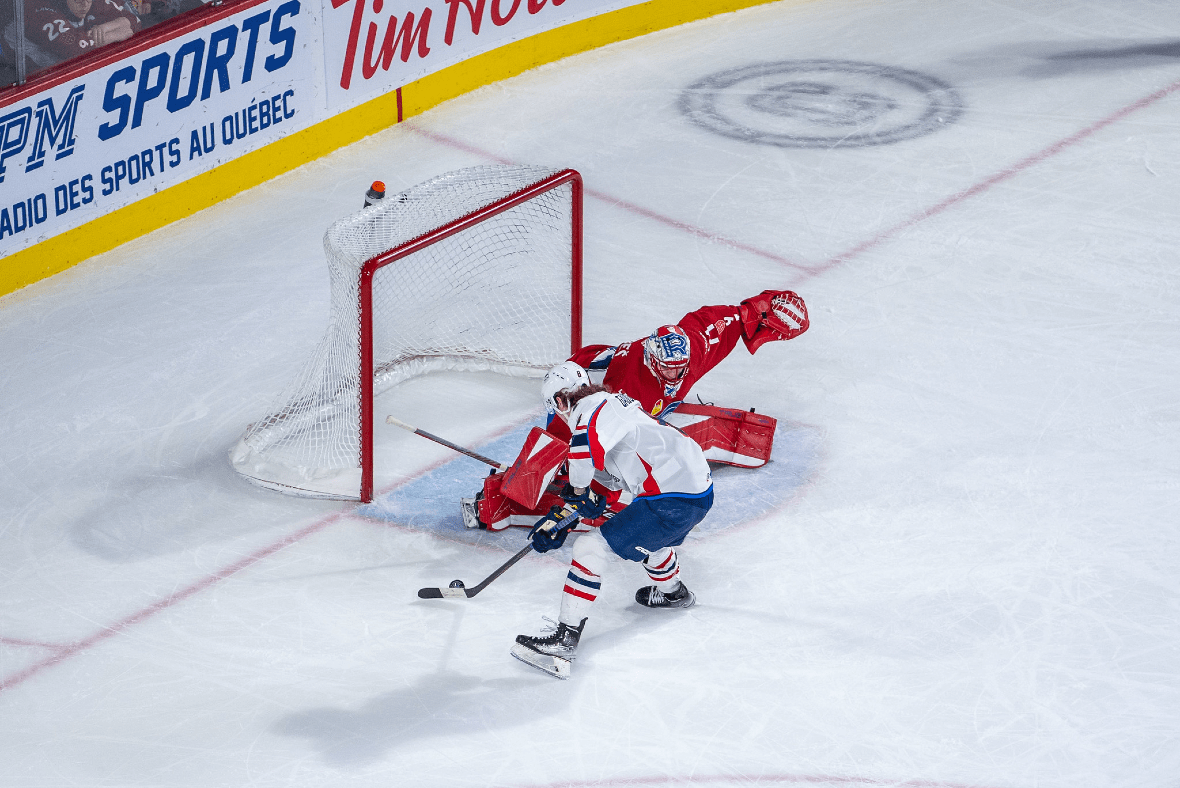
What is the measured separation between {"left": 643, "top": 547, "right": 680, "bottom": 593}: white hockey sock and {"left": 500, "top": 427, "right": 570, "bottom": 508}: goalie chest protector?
1.44 feet

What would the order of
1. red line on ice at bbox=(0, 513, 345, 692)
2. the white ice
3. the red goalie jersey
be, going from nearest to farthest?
the white ice < red line on ice at bbox=(0, 513, 345, 692) < the red goalie jersey

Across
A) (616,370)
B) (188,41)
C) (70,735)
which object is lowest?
(70,735)

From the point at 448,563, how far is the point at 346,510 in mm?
461

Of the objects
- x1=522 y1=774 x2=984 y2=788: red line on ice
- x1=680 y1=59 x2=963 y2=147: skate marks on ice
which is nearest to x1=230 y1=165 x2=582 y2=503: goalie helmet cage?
x1=522 y1=774 x2=984 y2=788: red line on ice

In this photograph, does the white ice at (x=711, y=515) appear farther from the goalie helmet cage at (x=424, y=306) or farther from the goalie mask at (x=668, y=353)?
the goalie mask at (x=668, y=353)

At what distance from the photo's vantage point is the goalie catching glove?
5.15m

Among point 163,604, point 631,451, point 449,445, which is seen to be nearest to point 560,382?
point 631,451

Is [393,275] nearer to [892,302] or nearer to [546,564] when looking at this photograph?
[546,564]

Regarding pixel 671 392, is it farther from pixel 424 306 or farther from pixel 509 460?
pixel 424 306

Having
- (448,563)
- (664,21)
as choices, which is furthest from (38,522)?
(664,21)

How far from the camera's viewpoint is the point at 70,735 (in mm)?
4172

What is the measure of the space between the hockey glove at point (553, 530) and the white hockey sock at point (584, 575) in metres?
0.15

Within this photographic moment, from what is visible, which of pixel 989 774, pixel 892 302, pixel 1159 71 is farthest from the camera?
pixel 1159 71

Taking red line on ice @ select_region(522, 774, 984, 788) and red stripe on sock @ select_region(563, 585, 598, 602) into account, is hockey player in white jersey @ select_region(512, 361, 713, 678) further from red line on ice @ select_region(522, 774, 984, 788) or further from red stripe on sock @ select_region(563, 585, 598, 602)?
red line on ice @ select_region(522, 774, 984, 788)
